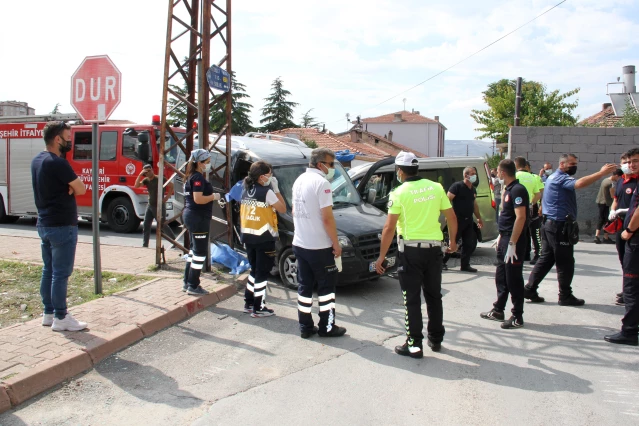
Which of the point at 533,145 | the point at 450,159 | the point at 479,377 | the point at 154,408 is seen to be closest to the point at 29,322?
the point at 154,408

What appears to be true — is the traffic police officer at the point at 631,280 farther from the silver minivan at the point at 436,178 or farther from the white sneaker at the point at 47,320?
the white sneaker at the point at 47,320

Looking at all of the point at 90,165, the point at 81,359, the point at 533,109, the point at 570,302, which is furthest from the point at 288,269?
the point at 533,109

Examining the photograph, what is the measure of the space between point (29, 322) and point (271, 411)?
3.03 metres

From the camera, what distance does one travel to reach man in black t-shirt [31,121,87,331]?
4.71 metres

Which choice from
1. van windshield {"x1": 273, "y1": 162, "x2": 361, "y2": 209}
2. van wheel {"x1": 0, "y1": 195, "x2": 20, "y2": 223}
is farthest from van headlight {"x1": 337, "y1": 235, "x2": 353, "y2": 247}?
van wheel {"x1": 0, "y1": 195, "x2": 20, "y2": 223}

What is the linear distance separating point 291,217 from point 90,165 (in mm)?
7297

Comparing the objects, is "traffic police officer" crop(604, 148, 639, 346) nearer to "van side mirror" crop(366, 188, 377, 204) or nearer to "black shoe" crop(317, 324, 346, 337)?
"black shoe" crop(317, 324, 346, 337)

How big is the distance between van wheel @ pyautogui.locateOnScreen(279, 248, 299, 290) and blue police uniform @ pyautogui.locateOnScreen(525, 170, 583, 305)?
3249mm

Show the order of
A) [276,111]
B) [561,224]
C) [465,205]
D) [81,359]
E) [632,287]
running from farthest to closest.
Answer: [276,111]
[465,205]
[561,224]
[632,287]
[81,359]

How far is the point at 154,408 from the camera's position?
12.6 feet

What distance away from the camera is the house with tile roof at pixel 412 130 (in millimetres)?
71250

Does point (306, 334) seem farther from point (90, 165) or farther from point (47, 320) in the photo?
point (90, 165)

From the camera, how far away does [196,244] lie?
650 centimetres

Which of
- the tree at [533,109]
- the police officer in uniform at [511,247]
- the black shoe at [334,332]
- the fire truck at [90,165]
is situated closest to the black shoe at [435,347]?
the black shoe at [334,332]
